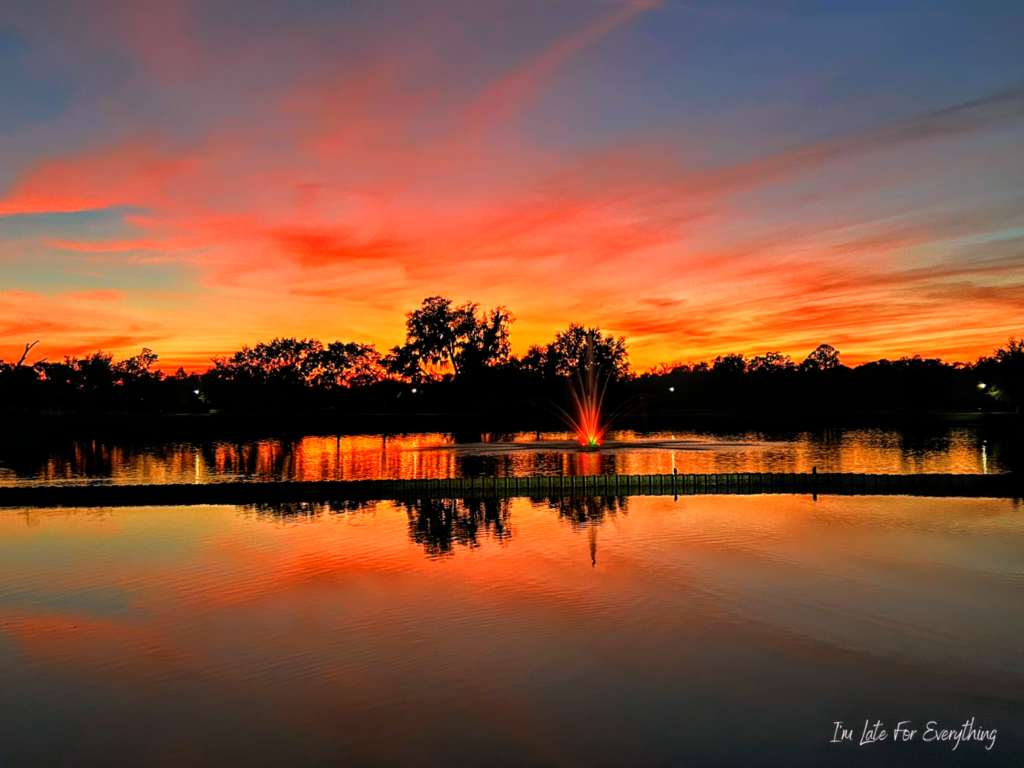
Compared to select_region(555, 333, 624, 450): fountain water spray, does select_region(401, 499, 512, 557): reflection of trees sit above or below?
below

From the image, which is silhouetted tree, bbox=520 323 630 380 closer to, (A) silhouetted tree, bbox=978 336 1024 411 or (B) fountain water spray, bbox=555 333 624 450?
(B) fountain water spray, bbox=555 333 624 450

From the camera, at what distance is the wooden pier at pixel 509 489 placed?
38.1 m

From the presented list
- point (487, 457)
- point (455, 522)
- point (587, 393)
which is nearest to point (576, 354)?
point (587, 393)

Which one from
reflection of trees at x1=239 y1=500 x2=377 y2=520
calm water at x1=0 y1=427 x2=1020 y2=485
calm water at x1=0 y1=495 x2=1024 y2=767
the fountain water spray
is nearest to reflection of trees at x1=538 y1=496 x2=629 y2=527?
calm water at x1=0 y1=495 x2=1024 y2=767

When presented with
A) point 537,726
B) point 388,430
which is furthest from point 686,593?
point 388,430

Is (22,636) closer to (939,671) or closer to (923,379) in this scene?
(939,671)

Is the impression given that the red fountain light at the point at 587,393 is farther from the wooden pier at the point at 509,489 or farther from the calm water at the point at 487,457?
the wooden pier at the point at 509,489

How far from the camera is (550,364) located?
173125 mm

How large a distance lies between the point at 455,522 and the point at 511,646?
50.8 ft

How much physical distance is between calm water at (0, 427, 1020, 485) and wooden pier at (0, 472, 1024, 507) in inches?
358

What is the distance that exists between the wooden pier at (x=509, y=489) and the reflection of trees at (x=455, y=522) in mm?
1927

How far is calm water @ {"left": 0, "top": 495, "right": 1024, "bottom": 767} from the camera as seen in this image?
12.0m

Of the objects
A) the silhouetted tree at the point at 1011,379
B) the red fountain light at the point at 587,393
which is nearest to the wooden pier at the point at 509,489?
the red fountain light at the point at 587,393

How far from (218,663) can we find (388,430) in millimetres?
97103
